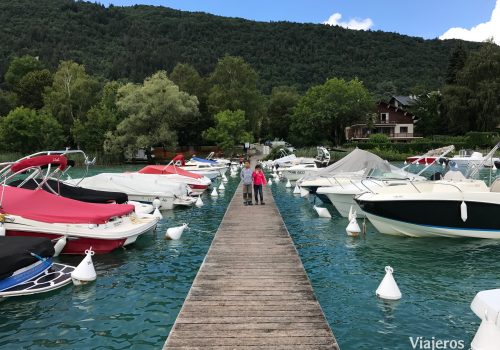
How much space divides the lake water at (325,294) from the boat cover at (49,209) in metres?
1.21

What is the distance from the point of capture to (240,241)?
13.6 m

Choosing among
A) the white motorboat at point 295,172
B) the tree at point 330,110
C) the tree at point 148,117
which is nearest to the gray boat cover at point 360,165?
the white motorboat at point 295,172

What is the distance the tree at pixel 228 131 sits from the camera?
208 feet

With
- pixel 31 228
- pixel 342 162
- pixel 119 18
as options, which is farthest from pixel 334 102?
pixel 119 18

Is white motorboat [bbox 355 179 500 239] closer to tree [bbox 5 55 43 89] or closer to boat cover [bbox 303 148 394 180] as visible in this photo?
boat cover [bbox 303 148 394 180]

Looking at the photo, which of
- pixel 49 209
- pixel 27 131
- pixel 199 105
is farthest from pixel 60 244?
pixel 199 105

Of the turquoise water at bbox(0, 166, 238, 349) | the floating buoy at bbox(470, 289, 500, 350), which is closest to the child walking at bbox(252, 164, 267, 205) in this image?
the turquoise water at bbox(0, 166, 238, 349)

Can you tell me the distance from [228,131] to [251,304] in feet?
185

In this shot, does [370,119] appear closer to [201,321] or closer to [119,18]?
[201,321]

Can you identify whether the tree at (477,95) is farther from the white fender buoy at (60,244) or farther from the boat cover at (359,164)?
the white fender buoy at (60,244)

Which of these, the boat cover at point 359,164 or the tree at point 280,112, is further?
the tree at point 280,112

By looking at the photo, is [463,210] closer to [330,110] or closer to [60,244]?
[60,244]

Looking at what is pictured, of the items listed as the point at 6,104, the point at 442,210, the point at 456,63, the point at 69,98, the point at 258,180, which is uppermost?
the point at 456,63

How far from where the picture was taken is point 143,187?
72.4 feet
